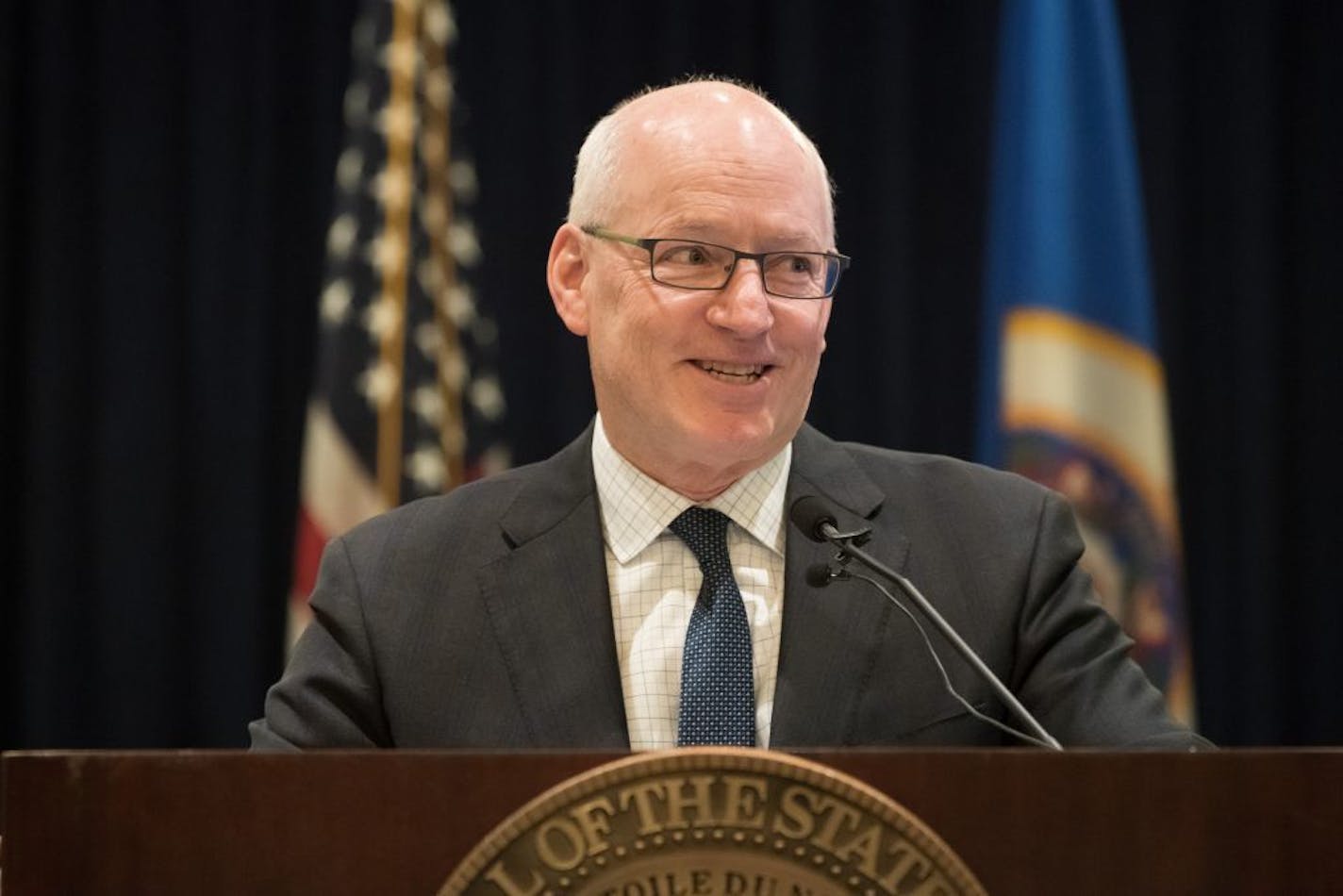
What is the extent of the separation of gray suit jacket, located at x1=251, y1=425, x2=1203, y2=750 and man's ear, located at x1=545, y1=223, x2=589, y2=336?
9.9 inches

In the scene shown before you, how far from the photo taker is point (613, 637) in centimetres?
202

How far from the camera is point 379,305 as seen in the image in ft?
13.2

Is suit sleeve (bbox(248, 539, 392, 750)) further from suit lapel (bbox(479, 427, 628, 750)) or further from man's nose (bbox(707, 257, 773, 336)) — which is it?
man's nose (bbox(707, 257, 773, 336))

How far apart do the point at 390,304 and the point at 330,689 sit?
2141mm

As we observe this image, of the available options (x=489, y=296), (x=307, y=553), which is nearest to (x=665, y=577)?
(x=307, y=553)

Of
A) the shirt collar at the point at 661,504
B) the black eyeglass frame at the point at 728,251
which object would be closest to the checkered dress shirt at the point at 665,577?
the shirt collar at the point at 661,504

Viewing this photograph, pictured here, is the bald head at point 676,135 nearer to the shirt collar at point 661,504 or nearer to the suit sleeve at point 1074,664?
the shirt collar at point 661,504

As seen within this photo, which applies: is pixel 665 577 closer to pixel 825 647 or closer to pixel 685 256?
pixel 825 647

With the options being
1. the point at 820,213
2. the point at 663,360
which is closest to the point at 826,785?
the point at 663,360

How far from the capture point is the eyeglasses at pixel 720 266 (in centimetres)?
208

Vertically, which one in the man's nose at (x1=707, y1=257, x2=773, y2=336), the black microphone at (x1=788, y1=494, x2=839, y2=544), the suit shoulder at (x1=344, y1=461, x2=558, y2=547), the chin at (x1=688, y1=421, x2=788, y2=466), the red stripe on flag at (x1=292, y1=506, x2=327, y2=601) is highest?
the man's nose at (x1=707, y1=257, x2=773, y2=336)

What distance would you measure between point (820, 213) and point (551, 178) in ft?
8.12

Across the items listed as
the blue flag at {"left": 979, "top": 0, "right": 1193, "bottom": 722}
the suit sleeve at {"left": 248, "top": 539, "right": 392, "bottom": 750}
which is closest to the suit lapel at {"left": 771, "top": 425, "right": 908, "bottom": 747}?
the suit sleeve at {"left": 248, "top": 539, "right": 392, "bottom": 750}

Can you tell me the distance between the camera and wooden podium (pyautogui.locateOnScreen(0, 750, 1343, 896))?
124 centimetres
